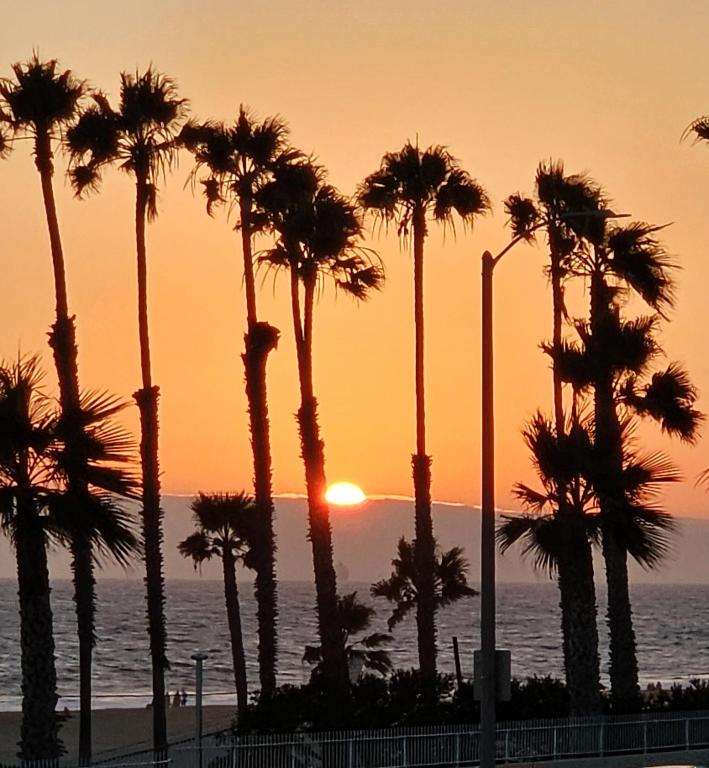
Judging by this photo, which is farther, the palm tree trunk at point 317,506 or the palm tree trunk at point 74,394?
the palm tree trunk at point 317,506

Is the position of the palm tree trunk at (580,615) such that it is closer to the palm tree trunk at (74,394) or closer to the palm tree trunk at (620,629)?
the palm tree trunk at (620,629)

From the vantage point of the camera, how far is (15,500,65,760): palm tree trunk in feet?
103

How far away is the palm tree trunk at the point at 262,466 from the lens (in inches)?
1999

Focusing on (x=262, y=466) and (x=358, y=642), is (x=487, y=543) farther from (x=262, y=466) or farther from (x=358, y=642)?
(x=358, y=642)

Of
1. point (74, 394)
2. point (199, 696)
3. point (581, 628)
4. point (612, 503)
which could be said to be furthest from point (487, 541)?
point (74, 394)

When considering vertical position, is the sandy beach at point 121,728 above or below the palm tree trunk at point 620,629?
below

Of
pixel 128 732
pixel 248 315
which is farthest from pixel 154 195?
pixel 128 732

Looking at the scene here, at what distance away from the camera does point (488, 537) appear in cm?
2405

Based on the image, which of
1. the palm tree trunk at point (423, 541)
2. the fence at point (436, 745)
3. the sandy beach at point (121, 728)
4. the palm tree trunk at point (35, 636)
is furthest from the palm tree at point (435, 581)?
the palm tree trunk at point (35, 636)

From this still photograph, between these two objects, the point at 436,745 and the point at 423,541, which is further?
the point at 423,541

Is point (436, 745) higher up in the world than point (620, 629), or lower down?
lower down

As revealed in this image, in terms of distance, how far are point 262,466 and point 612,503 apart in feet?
48.8

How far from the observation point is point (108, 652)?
534 ft

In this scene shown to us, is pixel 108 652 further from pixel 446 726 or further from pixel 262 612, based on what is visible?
pixel 446 726
